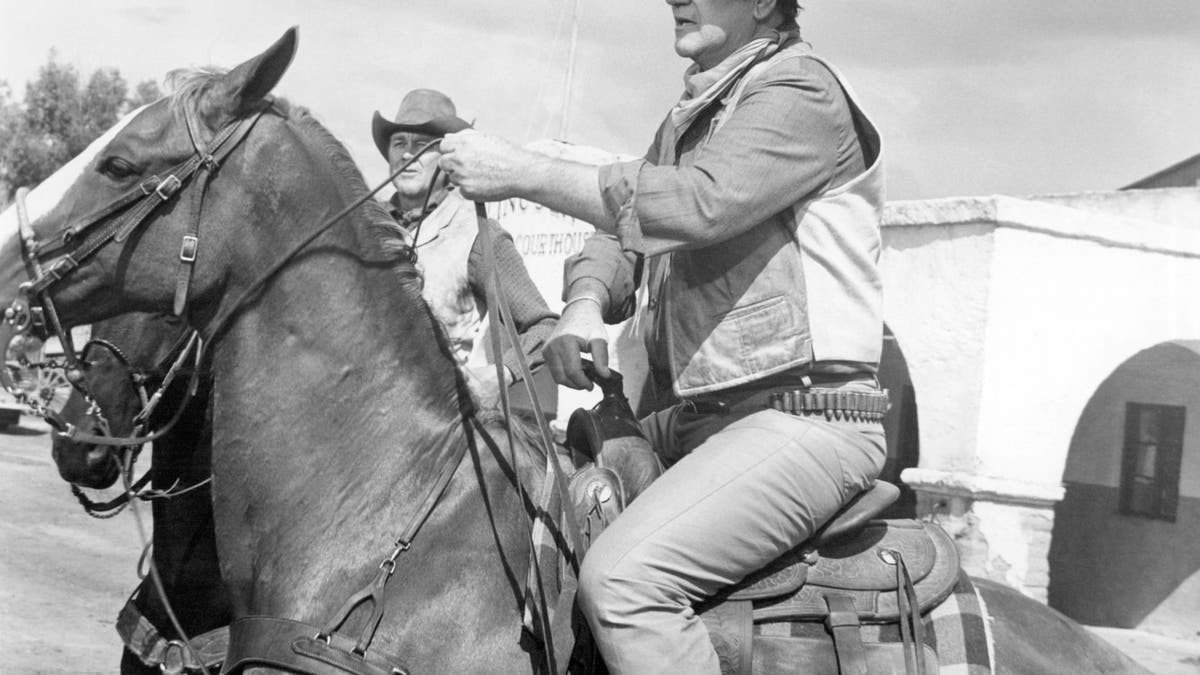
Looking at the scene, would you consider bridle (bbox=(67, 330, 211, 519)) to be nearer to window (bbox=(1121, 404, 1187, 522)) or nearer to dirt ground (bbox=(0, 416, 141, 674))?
dirt ground (bbox=(0, 416, 141, 674))

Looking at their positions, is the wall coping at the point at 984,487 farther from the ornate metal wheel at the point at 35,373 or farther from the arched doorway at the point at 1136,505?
the ornate metal wheel at the point at 35,373

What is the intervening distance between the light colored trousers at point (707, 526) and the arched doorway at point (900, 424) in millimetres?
10183

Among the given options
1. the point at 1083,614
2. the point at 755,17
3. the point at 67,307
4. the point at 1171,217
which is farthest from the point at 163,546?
the point at 1171,217

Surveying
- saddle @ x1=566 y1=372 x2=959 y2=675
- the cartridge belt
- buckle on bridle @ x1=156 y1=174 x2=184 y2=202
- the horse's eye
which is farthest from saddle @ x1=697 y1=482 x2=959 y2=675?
the horse's eye

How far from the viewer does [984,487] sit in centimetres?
883

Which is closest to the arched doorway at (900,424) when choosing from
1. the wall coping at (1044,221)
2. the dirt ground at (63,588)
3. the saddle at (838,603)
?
the dirt ground at (63,588)

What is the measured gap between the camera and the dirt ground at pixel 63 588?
8.02 metres

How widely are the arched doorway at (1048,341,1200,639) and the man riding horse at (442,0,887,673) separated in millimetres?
9090

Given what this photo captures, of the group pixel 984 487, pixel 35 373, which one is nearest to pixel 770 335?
pixel 35 373

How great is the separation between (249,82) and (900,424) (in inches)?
465

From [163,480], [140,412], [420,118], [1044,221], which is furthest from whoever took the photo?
[1044,221]

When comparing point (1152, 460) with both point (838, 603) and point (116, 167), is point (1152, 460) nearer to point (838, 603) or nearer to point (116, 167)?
point (838, 603)

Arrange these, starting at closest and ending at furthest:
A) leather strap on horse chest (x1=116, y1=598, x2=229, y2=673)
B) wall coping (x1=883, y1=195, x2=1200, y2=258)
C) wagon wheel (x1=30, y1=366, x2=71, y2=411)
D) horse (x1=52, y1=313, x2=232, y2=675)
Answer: wagon wheel (x1=30, y1=366, x2=71, y2=411), leather strap on horse chest (x1=116, y1=598, x2=229, y2=673), horse (x1=52, y1=313, x2=232, y2=675), wall coping (x1=883, y1=195, x2=1200, y2=258)

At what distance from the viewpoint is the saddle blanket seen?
3186mm
